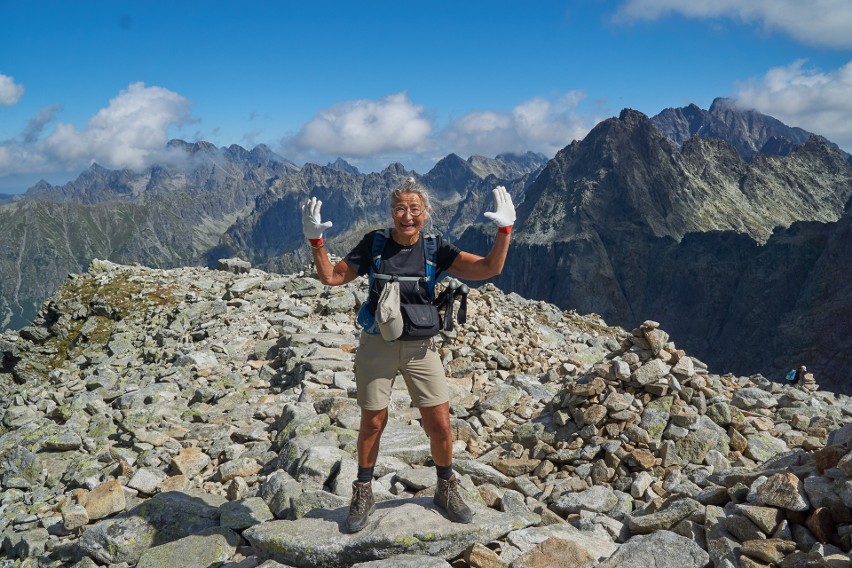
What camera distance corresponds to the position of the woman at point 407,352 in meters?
6.57

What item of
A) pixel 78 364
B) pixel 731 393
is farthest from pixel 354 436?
pixel 78 364

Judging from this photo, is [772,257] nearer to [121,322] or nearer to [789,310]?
[789,310]

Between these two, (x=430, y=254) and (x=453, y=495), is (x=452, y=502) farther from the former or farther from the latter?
(x=430, y=254)

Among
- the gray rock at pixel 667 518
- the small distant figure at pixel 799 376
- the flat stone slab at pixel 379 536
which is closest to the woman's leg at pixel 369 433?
the flat stone slab at pixel 379 536

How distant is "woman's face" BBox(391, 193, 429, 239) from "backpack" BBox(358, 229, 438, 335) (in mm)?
218

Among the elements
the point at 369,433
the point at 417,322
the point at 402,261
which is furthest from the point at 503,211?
the point at 369,433

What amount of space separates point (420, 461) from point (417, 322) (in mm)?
4396

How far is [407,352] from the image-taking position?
6602 millimetres

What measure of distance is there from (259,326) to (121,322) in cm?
1129

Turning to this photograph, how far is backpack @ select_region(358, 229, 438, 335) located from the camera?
6559mm

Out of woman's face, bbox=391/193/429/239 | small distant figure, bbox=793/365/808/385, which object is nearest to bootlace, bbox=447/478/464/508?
woman's face, bbox=391/193/429/239

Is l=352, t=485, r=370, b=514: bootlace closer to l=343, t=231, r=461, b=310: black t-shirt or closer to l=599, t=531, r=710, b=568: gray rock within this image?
l=343, t=231, r=461, b=310: black t-shirt

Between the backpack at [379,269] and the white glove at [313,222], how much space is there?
2.52ft

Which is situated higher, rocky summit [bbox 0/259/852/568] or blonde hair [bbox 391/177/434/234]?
blonde hair [bbox 391/177/434/234]
